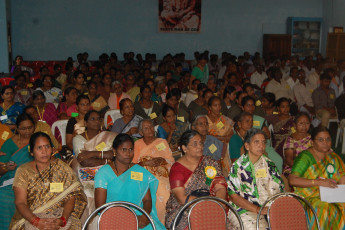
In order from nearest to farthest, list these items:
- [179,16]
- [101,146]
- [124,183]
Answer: [124,183]
[101,146]
[179,16]

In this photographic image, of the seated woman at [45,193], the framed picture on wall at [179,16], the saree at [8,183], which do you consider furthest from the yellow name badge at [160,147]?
the framed picture on wall at [179,16]

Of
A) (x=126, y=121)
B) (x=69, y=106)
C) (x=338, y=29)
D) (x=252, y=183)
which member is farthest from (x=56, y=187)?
(x=338, y=29)

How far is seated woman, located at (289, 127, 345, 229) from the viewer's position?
3545 mm

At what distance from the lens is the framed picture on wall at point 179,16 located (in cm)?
1381

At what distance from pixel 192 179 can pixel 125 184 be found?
0.54 meters

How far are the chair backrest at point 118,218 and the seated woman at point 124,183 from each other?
0.55 metres

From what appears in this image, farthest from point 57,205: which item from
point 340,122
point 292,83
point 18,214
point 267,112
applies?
point 292,83

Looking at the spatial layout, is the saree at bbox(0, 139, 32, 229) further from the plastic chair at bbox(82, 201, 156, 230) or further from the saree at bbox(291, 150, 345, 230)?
the saree at bbox(291, 150, 345, 230)

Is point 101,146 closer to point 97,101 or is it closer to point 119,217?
point 119,217

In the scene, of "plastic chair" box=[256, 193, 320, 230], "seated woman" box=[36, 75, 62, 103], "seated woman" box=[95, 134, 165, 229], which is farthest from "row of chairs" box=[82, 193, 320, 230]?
"seated woman" box=[36, 75, 62, 103]

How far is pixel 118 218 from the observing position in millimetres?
2824

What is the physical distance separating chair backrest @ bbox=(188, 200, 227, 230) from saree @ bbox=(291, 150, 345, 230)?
1.04 m

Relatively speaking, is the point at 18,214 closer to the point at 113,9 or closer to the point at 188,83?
the point at 188,83

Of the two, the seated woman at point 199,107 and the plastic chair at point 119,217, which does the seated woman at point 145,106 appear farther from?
the plastic chair at point 119,217
